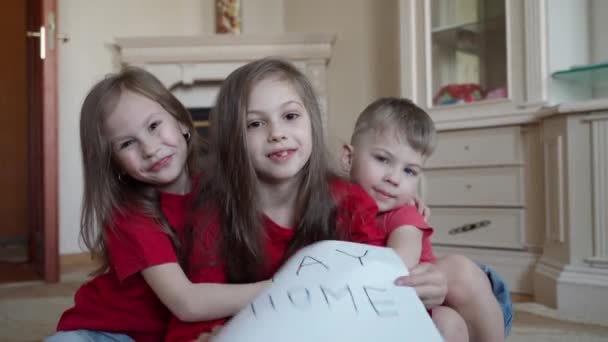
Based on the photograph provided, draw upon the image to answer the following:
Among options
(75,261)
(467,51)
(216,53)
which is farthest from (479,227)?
(75,261)

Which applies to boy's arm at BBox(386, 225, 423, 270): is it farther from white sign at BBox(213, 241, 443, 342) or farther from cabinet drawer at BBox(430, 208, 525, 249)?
cabinet drawer at BBox(430, 208, 525, 249)

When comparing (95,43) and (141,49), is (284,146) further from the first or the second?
(95,43)

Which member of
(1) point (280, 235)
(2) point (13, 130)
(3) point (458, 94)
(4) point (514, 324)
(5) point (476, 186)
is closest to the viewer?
(1) point (280, 235)

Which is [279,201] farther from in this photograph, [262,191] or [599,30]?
[599,30]

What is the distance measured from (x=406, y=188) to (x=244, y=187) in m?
0.31

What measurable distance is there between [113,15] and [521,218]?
7.62 feet

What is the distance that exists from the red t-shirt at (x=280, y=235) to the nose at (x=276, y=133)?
125mm

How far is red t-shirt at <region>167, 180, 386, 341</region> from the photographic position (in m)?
0.70

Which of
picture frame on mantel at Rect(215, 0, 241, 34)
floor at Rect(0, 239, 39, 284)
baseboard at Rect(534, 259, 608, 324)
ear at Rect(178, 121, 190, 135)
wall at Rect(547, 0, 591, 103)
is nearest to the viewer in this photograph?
ear at Rect(178, 121, 190, 135)

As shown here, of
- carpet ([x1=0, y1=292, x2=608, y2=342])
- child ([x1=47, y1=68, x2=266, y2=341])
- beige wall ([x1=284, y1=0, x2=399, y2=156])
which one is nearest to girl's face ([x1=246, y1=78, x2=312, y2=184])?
child ([x1=47, y1=68, x2=266, y2=341])

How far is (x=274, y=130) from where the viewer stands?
0.72 metres

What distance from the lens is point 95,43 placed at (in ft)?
9.31

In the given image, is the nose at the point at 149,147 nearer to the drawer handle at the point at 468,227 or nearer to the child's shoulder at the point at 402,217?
the child's shoulder at the point at 402,217

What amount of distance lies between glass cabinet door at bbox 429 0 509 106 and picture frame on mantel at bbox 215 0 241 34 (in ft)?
3.82
